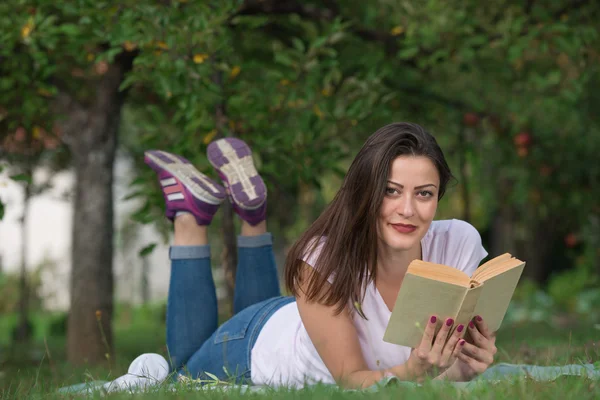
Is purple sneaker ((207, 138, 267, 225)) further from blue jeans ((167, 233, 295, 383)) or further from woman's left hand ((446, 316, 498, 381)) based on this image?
woman's left hand ((446, 316, 498, 381))

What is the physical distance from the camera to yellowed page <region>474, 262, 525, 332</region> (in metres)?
2.51

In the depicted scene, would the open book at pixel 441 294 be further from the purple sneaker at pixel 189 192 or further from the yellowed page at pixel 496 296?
the purple sneaker at pixel 189 192

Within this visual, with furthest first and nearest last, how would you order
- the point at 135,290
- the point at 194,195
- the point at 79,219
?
the point at 135,290, the point at 79,219, the point at 194,195

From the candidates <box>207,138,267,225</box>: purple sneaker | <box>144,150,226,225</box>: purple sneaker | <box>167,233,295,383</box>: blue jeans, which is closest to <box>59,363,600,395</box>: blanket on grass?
<box>167,233,295,383</box>: blue jeans

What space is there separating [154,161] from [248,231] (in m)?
0.65

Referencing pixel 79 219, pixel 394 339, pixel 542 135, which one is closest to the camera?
pixel 394 339

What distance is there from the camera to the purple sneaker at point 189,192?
12.0ft

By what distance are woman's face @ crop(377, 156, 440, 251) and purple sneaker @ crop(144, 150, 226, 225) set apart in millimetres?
1172

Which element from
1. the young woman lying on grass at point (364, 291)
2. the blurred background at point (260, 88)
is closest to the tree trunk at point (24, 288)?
the blurred background at point (260, 88)

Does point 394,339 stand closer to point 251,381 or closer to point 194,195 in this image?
point 251,381

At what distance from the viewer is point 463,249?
311 centimetres

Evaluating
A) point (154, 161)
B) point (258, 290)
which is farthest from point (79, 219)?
point (258, 290)

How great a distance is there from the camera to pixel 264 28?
637 centimetres

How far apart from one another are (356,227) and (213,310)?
1199mm
